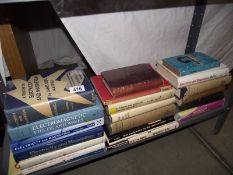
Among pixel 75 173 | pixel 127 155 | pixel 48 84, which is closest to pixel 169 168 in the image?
pixel 127 155

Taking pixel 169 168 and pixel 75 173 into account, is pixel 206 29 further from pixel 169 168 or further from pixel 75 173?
pixel 75 173

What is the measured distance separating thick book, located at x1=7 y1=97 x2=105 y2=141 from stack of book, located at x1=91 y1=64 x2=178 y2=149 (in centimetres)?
7

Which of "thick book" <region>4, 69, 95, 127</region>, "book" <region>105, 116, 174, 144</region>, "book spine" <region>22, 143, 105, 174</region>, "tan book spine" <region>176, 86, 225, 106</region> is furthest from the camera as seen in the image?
"tan book spine" <region>176, 86, 225, 106</region>

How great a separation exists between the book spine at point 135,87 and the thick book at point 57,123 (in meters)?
0.08

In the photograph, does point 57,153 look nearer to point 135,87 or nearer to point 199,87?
point 135,87

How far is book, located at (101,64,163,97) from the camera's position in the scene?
0.80 m

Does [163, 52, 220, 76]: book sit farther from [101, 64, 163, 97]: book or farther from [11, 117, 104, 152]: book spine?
[11, 117, 104, 152]: book spine

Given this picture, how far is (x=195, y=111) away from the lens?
39.6 inches

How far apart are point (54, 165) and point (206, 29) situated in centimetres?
108

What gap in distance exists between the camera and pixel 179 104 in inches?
37.4

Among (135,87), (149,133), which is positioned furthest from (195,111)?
(135,87)

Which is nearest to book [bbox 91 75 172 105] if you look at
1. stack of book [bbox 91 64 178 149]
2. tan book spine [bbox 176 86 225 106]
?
stack of book [bbox 91 64 178 149]

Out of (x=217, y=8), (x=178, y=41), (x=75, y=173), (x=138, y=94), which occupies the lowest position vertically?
(x=75, y=173)

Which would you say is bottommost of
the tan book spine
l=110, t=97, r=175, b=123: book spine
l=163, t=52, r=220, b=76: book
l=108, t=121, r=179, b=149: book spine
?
l=108, t=121, r=179, b=149: book spine
